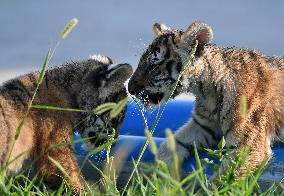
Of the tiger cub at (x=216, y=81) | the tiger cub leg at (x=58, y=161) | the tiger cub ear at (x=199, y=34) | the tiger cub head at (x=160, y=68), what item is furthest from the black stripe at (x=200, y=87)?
the tiger cub leg at (x=58, y=161)

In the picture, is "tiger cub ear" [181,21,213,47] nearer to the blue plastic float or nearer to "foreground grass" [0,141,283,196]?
the blue plastic float

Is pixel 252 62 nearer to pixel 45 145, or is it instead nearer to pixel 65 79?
pixel 65 79

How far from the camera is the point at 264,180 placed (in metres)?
4.75

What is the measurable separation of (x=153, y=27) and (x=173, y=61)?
58 cm

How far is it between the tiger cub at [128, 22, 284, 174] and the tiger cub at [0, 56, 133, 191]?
0.96 ft

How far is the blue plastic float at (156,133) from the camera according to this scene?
5.11m

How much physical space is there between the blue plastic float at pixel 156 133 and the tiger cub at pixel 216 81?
0.32 meters

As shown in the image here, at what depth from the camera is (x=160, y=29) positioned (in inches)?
192

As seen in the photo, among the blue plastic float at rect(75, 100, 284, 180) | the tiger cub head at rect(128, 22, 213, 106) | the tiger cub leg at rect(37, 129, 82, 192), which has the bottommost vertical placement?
the blue plastic float at rect(75, 100, 284, 180)

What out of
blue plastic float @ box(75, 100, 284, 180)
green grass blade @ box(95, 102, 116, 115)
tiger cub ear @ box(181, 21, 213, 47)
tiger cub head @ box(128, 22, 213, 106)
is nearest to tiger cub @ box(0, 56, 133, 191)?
tiger cub head @ box(128, 22, 213, 106)

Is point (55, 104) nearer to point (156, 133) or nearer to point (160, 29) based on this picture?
point (160, 29)

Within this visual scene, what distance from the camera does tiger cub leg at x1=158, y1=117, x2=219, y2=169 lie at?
531cm

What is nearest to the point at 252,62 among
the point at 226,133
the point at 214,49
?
the point at 214,49

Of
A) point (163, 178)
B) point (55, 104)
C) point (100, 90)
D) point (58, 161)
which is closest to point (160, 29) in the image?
point (100, 90)
